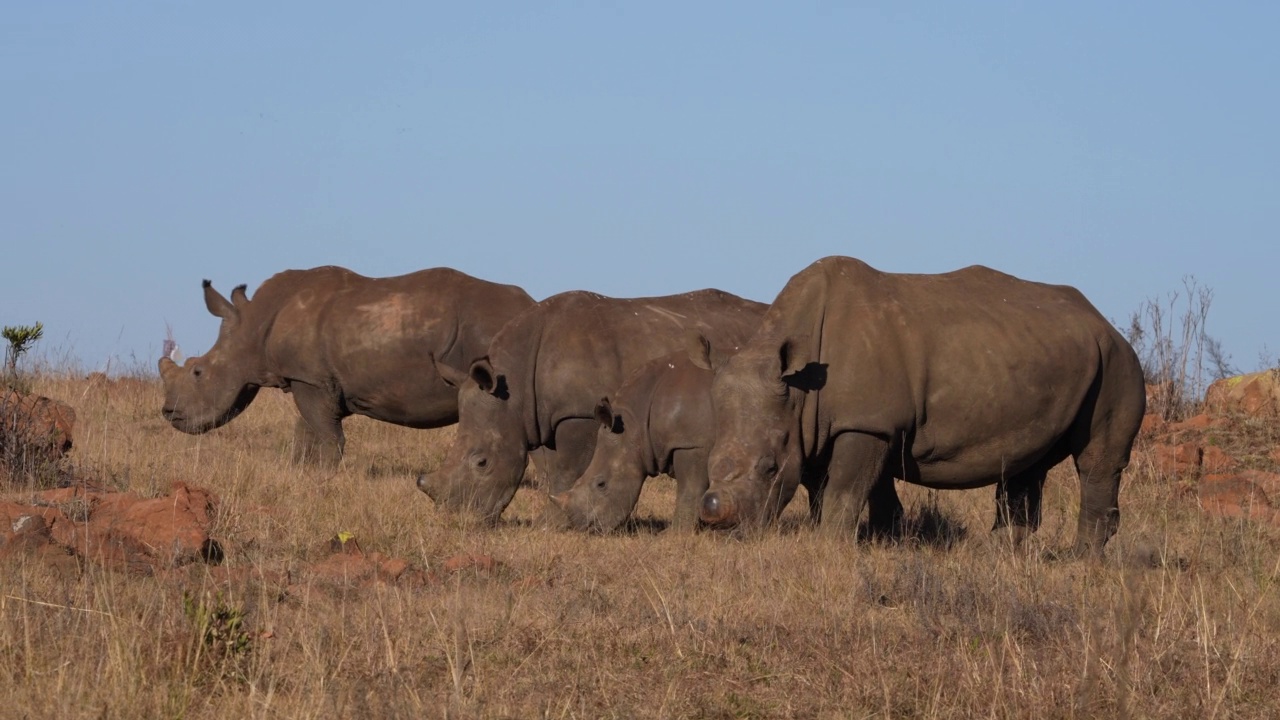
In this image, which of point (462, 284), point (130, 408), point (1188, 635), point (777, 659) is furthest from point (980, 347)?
point (130, 408)

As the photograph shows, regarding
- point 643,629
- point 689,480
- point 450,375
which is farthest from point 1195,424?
point 643,629

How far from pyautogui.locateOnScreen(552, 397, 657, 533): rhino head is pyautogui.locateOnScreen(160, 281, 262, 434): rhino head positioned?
5070 millimetres

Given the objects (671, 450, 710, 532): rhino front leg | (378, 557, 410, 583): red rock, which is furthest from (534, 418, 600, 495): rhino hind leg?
(378, 557, 410, 583): red rock

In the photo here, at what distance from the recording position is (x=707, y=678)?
6270 millimetres

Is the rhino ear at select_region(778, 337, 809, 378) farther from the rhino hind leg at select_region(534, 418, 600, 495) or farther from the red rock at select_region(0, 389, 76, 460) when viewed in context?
the red rock at select_region(0, 389, 76, 460)

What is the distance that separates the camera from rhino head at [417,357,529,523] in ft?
38.3

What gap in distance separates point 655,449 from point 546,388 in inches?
54.1

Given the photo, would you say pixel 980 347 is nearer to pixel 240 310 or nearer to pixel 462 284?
pixel 462 284

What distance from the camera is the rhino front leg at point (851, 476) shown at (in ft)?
31.1

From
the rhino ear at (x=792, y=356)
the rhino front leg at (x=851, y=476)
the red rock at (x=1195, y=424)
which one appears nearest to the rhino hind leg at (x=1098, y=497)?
the rhino front leg at (x=851, y=476)

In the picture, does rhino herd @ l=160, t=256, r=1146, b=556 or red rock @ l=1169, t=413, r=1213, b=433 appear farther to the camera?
red rock @ l=1169, t=413, r=1213, b=433

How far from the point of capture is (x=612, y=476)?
11.1m

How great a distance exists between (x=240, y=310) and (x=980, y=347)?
7887 mm

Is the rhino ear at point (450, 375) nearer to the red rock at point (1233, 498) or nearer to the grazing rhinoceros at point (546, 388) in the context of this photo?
the grazing rhinoceros at point (546, 388)
